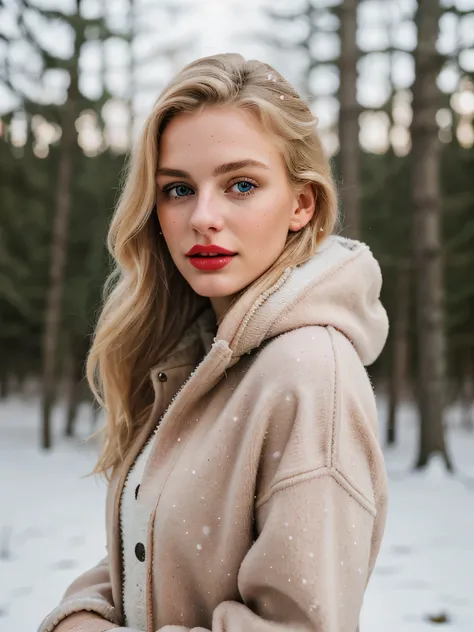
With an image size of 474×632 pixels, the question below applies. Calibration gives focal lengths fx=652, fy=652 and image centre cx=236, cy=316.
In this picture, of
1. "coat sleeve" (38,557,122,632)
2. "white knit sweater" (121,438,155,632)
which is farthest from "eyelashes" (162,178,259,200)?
"coat sleeve" (38,557,122,632)

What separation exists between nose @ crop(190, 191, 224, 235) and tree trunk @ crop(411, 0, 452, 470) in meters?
7.93

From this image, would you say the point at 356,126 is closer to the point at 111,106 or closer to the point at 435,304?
the point at 435,304

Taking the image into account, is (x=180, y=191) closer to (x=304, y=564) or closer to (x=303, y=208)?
(x=303, y=208)

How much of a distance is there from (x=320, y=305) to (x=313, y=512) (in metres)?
0.42

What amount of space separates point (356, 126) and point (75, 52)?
5.07m

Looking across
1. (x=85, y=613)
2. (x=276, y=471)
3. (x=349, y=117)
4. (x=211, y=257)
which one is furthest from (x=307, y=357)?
(x=349, y=117)

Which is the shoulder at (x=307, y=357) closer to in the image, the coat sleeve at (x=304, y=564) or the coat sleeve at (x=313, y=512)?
the coat sleeve at (x=313, y=512)

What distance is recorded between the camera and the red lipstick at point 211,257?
140cm

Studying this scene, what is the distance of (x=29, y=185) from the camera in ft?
42.6

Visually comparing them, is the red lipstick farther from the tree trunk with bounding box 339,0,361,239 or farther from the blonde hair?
the tree trunk with bounding box 339,0,361,239

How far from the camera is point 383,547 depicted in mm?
5355

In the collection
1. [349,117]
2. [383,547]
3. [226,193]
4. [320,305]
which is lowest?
[383,547]

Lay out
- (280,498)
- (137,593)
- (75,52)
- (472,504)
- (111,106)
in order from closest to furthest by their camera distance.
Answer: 1. (280,498)
2. (137,593)
3. (472,504)
4. (75,52)
5. (111,106)

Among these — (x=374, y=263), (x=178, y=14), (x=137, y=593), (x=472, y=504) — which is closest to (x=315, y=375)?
(x=374, y=263)
